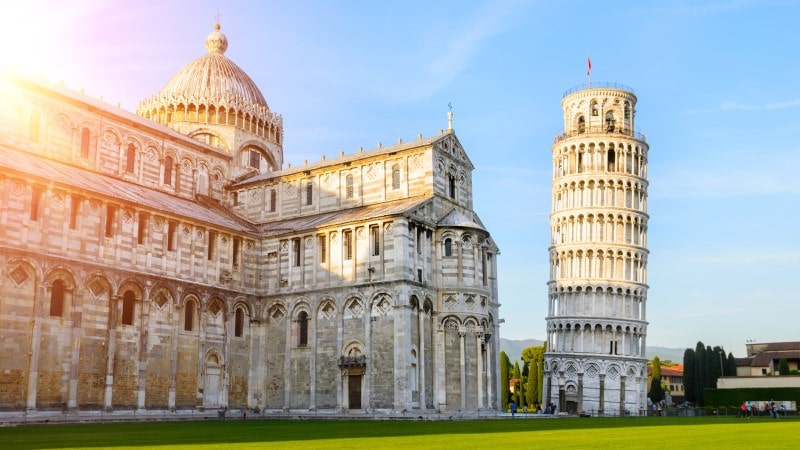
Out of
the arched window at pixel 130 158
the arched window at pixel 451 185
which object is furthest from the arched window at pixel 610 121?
the arched window at pixel 130 158

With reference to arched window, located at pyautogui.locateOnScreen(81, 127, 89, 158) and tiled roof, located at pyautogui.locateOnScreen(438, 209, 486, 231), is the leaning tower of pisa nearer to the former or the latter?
tiled roof, located at pyautogui.locateOnScreen(438, 209, 486, 231)

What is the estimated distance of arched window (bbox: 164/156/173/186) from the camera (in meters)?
52.7

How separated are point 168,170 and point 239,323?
11445mm

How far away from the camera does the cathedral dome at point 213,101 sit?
Result: 5884 centimetres

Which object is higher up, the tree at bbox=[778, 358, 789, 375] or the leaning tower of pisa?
the leaning tower of pisa

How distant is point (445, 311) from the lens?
46938mm

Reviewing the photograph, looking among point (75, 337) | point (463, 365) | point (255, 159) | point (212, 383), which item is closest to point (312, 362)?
point (212, 383)

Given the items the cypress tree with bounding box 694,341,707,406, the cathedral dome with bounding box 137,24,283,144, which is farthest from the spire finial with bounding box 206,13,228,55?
the cypress tree with bounding box 694,341,707,406

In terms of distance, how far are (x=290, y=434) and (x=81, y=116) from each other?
29.5 metres

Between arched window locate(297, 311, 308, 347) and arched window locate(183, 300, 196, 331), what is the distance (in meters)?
6.19

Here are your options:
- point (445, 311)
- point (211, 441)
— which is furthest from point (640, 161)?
point (211, 441)

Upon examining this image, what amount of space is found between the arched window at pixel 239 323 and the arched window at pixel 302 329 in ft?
11.4

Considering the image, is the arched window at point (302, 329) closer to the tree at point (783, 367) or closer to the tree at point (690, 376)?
the tree at point (690, 376)

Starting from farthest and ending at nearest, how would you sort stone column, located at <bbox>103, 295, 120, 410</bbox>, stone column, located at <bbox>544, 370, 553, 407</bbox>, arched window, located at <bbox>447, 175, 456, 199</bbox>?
stone column, located at <bbox>544, 370, 553, 407</bbox> < arched window, located at <bbox>447, 175, 456, 199</bbox> < stone column, located at <bbox>103, 295, 120, 410</bbox>
